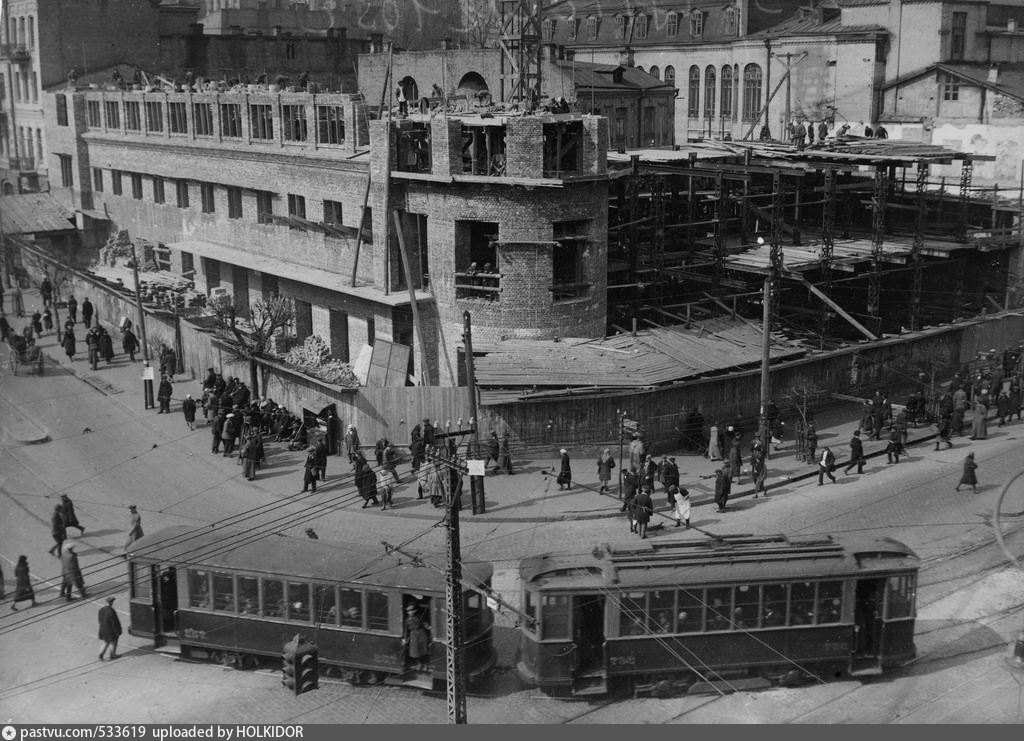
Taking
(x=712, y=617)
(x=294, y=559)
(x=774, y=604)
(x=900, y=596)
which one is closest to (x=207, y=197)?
(x=294, y=559)

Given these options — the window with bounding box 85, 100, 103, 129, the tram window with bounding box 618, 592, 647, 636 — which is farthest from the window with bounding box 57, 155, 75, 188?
the tram window with bounding box 618, 592, 647, 636

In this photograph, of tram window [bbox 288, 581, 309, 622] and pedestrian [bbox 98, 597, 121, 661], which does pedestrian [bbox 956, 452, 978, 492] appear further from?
pedestrian [bbox 98, 597, 121, 661]

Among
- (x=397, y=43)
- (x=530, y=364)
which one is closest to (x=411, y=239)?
(x=530, y=364)

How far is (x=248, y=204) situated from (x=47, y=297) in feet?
32.8

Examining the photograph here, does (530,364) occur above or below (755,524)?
above

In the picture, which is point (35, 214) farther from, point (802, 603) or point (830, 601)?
point (830, 601)

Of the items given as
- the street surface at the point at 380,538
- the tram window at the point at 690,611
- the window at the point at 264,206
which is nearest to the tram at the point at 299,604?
the street surface at the point at 380,538

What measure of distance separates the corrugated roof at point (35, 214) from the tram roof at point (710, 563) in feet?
152

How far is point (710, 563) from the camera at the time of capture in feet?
66.4

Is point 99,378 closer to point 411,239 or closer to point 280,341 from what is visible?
point 280,341

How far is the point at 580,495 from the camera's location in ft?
96.8

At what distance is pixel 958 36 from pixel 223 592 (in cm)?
5067

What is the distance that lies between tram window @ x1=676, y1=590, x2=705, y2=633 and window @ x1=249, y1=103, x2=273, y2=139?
3115cm

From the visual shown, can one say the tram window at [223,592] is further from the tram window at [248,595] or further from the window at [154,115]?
the window at [154,115]
